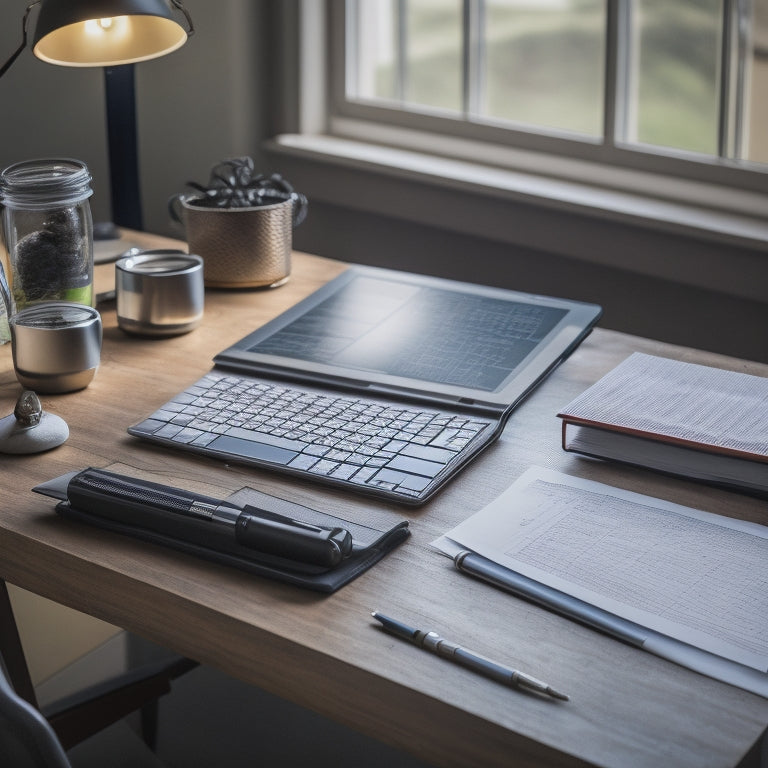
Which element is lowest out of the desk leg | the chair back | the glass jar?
the desk leg

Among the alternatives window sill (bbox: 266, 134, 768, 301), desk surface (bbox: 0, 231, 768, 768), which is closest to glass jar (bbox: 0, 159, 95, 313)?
desk surface (bbox: 0, 231, 768, 768)

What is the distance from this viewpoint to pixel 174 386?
1.25 meters

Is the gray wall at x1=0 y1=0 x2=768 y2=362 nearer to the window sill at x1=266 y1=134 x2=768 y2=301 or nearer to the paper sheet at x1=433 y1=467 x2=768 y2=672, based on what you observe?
the window sill at x1=266 y1=134 x2=768 y2=301

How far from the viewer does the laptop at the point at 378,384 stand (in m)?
1.06

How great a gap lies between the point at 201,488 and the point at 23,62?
4.76ft

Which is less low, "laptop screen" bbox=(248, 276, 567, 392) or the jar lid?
the jar lid

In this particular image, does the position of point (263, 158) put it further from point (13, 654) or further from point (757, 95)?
point (13, 654)

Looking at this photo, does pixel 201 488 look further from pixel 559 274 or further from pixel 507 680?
pixel 559 274

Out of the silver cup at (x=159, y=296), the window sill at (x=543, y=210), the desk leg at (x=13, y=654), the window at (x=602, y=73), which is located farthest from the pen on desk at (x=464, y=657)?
the window at (x=602, y=73)

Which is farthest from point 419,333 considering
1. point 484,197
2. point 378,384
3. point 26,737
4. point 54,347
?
point 26,737

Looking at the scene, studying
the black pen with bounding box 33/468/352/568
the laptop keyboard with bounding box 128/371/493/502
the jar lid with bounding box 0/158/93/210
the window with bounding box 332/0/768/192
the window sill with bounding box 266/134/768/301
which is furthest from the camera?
the window with bounding box 332/0/768/192

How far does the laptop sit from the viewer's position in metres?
1.06

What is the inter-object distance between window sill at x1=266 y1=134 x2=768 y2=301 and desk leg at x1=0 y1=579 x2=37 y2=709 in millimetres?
1098

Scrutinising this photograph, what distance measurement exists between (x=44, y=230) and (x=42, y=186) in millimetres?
54
